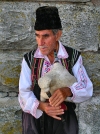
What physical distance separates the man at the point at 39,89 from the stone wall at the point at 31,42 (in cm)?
42

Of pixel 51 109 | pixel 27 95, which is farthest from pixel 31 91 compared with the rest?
pixel 51 109

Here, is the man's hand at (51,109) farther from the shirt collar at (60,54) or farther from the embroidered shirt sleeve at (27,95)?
the shirt collar at (60,54)

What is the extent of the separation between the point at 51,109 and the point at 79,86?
21cm

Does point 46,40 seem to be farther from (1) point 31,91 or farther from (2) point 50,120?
(2) point 50,120

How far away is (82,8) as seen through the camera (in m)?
2.63

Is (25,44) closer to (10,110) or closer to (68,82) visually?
(10,110)

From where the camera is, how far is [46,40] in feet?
6.86

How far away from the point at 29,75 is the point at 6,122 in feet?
2.09

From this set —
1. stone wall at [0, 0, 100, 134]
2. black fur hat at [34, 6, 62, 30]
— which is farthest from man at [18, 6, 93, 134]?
stone wall at [0, 0, 100, 134]

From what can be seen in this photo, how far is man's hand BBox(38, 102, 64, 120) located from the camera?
211 cm

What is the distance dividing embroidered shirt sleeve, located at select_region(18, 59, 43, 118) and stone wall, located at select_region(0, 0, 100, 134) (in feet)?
1.55

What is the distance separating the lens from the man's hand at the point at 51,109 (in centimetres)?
211

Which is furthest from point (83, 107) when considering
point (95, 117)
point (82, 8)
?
point (82, 8)

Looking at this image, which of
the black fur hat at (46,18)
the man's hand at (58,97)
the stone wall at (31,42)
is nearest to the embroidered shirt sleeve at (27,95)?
the man's hand at (58,97)
